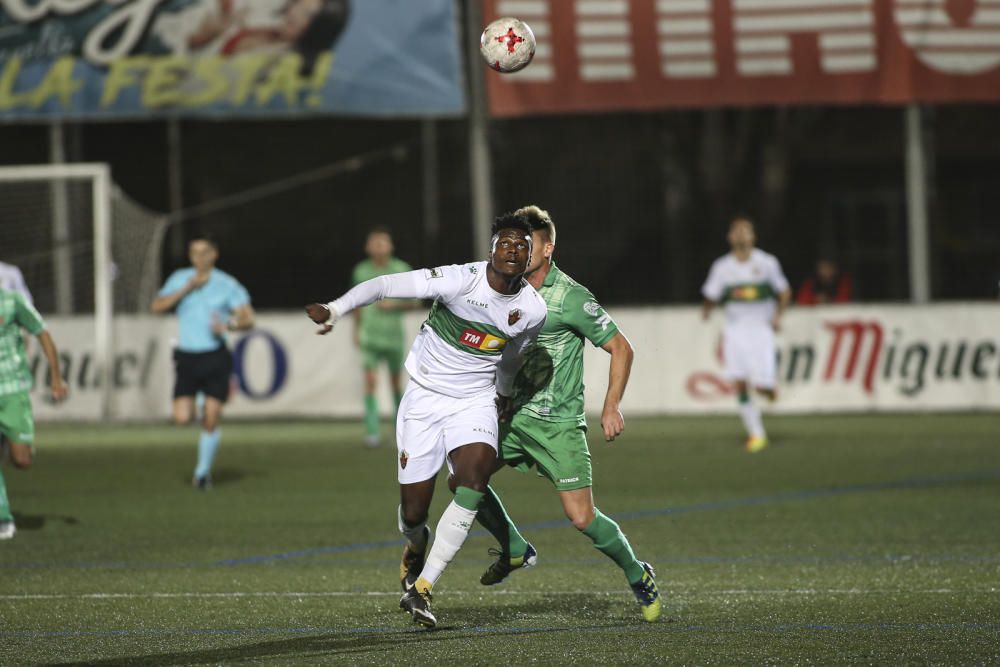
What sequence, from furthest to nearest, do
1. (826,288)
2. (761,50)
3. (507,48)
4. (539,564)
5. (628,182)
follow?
1. (628,182)
2. (826,288)
3. (761,50)
4. (507,48)
5. (539,564)

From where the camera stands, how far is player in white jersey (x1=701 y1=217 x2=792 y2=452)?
56.3ft

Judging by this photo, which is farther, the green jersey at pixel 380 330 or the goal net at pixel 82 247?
the goal net at pixel 82 247

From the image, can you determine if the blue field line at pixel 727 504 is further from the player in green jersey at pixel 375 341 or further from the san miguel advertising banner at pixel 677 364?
the san miguel advertising banner at pixel 677 364

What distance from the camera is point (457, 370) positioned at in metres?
8.12

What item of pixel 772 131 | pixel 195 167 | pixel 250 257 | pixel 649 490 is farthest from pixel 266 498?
pixel 772 131

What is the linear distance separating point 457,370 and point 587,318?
68 centimetres

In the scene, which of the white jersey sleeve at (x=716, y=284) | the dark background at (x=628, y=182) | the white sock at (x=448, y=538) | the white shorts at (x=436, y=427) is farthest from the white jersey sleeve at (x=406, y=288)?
the dark background at (x=628, y=182)

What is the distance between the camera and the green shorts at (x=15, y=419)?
1140cm

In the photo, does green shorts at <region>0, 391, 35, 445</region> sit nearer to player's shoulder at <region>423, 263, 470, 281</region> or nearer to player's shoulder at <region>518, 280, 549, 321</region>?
player's shoulder at <region>423, 263, 470, 281</region>

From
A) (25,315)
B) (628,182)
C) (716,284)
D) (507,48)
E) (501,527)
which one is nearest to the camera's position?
(501,527)

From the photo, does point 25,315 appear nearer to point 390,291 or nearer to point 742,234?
point 390,291

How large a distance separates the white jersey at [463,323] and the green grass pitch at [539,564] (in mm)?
1137

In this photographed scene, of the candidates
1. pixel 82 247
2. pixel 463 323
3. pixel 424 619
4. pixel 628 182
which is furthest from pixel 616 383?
pixel 628 182

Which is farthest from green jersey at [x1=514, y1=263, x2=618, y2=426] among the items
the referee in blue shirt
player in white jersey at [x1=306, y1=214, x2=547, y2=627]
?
the referee in blue shirt
